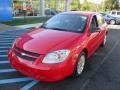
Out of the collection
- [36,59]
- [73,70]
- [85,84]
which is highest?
[36,59]

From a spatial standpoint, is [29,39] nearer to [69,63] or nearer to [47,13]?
[69,63]

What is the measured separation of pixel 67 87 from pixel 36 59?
104cm

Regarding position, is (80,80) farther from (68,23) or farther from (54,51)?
(68,23)

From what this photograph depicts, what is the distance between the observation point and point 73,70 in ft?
17.6

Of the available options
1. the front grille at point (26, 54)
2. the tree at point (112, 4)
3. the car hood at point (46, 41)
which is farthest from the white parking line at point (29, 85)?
the tree at point (112, 4)

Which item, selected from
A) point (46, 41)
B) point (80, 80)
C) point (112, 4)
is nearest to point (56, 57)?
→ point (46, 41)

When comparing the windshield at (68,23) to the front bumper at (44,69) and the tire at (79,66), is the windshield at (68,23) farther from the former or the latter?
the front bumper at (44,69)

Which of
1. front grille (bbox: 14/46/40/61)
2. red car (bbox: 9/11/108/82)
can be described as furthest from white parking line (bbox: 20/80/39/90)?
front grille (bbox: 14/46/40/61)

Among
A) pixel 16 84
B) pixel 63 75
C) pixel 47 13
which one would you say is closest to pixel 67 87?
pixel 63 75

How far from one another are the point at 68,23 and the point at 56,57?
6.47 feet

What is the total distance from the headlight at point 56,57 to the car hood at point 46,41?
12 centimetres

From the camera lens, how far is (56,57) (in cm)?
487

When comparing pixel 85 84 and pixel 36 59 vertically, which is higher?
pixel 36 59

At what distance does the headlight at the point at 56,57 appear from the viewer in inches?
190
